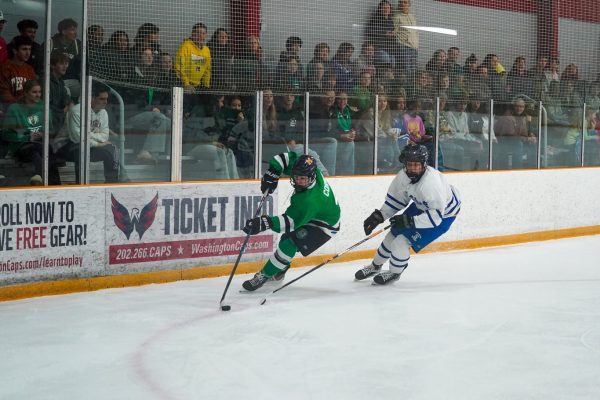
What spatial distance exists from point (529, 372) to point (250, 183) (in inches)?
135

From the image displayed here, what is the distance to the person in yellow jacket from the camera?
651cm

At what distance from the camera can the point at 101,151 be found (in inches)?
243

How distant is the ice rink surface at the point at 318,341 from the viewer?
3689mm

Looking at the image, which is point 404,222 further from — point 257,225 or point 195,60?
point 195,60

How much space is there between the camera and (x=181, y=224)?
6523 millimetres

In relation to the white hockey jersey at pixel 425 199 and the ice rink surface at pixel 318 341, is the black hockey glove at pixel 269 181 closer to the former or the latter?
the ice rink surface at pixel 318 341

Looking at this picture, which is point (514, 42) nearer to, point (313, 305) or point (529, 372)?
point (313, 305)

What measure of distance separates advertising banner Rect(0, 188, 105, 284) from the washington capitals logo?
12 centimetres

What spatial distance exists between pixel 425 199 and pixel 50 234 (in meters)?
2.48

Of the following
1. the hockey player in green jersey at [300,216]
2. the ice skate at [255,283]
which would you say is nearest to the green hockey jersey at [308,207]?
the hockey player in green jersey at [300,216]

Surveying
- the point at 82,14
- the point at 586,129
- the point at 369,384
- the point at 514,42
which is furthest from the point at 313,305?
the point at 586,129

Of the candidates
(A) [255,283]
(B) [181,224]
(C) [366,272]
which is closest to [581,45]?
(C) [366,272]

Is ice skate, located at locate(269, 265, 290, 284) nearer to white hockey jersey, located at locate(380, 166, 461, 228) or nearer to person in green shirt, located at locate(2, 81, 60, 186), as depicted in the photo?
white hockey jersey, located at locate(380, 166, 461, 228)

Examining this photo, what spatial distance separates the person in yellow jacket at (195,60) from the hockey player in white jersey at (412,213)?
1613mm
